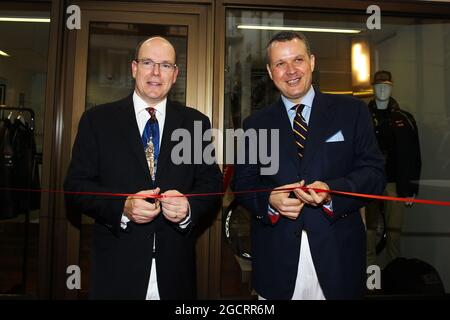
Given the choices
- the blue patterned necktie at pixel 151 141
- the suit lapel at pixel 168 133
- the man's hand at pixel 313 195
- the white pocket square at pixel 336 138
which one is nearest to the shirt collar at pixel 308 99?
the white pocket square at pixel 336 138

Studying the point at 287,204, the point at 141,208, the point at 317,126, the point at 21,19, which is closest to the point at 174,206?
the point at 141,208

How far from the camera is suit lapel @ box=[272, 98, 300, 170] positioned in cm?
169

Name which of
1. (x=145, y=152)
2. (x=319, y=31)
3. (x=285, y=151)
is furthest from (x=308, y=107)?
(x=319, y=31)

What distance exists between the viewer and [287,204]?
1.58 m

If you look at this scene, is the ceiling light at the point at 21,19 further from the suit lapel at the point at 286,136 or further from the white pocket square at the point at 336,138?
the white pocket square at the point at 336,138

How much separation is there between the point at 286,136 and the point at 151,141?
649 millimetres

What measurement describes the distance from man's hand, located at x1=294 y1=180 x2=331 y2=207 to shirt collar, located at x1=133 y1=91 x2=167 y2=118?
773 millimetres

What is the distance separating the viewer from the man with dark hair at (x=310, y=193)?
161 centimetres

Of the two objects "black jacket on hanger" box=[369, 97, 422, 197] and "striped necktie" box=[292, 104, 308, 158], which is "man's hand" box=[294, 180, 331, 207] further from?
"black jacket on hanger" box=[369, 97, 422, 197]

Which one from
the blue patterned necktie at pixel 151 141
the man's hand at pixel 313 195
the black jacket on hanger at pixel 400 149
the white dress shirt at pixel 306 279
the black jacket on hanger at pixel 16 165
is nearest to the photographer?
the man's hand at pixel 313 195

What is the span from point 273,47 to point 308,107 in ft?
1.11

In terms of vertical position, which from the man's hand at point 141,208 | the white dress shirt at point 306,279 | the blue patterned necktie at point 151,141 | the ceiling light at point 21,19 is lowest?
the white dress shirt at point 306,279

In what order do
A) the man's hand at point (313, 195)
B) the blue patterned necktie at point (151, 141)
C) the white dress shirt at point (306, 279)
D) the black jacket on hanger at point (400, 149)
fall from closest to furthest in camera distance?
1. the man's hand at point (313, 195)
2. the white dress shirt at point (306, 279)
3. the blue patterned necktie at point (151, 141)
4. the black jacket on hanger at point (400, 149)

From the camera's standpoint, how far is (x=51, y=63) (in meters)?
2.72
